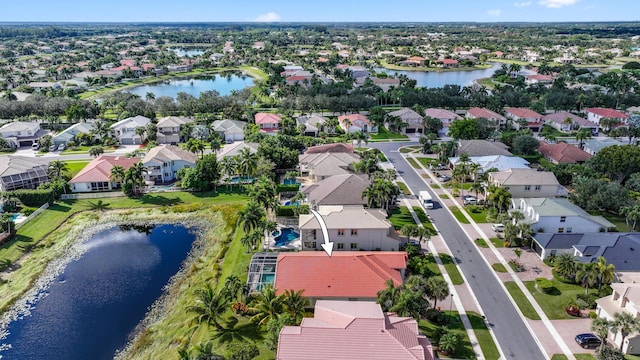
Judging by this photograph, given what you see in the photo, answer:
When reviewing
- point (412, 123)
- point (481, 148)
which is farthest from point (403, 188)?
point (412, 123)

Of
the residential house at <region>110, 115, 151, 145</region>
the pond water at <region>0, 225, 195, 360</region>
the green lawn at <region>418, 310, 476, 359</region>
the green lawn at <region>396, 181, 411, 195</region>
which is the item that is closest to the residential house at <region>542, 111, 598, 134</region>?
the green lawn at <region>396, 181, 411, 195</region>

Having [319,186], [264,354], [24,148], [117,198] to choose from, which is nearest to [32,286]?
[117,198]

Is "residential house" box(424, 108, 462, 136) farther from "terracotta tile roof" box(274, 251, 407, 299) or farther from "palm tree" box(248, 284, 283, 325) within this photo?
"palm tree" box(248, 284, 283, 325)

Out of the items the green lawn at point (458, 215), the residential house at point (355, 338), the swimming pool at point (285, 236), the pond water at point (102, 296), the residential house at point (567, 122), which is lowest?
the pond water at point (102, 296)

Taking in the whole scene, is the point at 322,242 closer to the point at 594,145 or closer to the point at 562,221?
the point at 562,221

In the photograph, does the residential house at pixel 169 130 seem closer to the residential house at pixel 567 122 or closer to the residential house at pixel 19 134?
the residential house at pixel 19 134

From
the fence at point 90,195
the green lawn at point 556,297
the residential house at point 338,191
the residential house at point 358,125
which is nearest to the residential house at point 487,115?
the residential house at point 358,125
